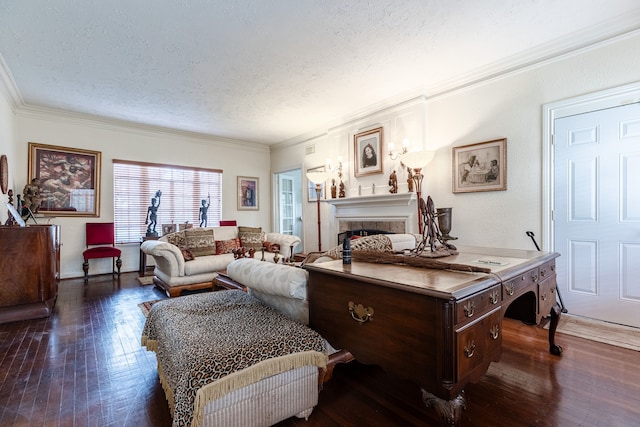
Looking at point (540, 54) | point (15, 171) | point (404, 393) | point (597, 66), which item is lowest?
point (404, 393)

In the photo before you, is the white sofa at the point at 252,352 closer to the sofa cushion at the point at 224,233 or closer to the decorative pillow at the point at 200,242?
the decorative pillow at the point at 200,242

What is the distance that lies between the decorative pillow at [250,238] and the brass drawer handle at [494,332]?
4.09 metres

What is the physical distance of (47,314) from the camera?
3.19 meters

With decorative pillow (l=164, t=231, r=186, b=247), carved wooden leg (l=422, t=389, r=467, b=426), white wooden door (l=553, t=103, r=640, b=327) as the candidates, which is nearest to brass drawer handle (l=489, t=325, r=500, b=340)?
carved wooden leg (l=422, t=389, r=467, b=426)

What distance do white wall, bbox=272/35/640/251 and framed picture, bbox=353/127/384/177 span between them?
0.38m

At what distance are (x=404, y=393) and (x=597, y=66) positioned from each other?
346 cm

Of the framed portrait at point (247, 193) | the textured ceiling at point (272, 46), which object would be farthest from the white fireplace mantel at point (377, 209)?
the framed portrait at point (247, 193)

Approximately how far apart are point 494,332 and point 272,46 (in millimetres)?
3138

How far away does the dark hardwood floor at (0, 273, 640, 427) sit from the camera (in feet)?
5.15

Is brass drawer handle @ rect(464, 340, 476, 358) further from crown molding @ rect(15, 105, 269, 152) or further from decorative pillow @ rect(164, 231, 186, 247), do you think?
crown molding @ rect(15, 105, 269, 152)

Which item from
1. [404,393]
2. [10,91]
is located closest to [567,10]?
[404,393]

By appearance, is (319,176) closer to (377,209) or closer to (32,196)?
(377,209)

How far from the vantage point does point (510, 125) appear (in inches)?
136

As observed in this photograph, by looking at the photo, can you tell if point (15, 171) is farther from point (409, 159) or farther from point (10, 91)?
point (409, 159)
